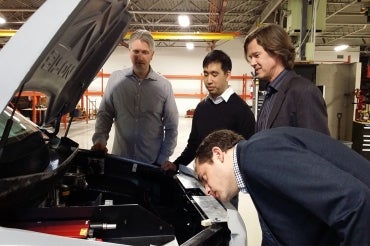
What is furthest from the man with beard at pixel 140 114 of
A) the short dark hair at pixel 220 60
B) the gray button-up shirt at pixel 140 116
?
the short dark hair at pixel 220 60

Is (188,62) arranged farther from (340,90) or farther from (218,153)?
(218,153)

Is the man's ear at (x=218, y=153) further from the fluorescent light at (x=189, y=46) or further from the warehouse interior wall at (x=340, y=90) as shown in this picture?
the fluorescent light at (x=189, y=46)

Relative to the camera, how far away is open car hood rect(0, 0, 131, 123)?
2.71 ft

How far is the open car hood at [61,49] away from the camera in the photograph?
2.71 feet

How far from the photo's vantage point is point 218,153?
1.16 m

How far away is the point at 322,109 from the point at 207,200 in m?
0.75

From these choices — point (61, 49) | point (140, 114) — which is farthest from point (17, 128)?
point (140, 114)

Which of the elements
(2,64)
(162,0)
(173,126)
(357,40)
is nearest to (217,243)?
(2,64)

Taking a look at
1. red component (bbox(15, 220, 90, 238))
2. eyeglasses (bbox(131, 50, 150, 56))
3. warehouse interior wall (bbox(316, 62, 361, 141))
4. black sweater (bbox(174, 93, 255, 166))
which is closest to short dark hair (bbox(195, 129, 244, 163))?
red component (bbox(15, 220, 90, 238))

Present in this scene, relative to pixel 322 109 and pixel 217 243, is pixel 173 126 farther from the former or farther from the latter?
pixel 217 243

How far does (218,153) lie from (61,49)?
2.25ft

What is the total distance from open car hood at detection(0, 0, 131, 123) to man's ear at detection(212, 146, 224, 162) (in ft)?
2.01

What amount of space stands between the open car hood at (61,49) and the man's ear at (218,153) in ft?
2.01

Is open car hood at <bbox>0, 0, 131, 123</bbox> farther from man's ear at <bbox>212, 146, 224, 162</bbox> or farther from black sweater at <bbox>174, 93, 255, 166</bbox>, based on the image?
black sweater at <bbox>174, 93, 255, 166</bbox>
